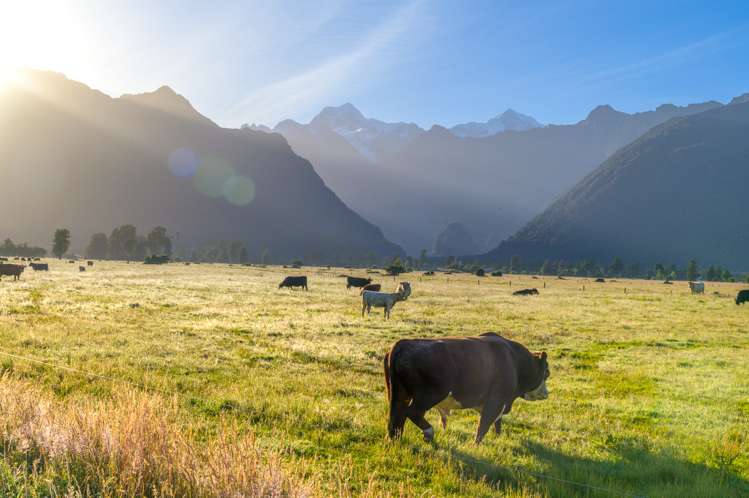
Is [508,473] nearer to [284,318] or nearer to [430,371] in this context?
[430,371]

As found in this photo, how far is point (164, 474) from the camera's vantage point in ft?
16.7

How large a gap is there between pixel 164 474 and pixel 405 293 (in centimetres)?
2869

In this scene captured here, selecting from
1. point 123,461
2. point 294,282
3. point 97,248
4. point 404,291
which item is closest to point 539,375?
point 123,461

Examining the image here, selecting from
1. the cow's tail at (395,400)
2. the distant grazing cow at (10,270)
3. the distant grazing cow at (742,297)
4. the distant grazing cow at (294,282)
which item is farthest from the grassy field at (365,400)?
the distant grazing cow at (294,282)

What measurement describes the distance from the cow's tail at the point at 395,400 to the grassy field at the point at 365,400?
0.26 meters

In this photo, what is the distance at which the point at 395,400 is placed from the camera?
8.51m

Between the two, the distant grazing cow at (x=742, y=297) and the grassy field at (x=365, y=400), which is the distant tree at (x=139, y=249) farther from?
the distant grazing cow at (x=742, y=297)

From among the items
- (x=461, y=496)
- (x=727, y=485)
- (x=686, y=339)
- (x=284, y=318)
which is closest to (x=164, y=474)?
(x=461, y=496)

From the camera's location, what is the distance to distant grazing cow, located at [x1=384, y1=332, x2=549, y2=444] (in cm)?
827

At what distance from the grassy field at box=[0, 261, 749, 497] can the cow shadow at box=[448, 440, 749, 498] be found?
3 centimetres

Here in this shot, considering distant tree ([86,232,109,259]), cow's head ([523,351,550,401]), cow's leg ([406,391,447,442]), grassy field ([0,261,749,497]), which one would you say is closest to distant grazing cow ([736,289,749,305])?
grassy field ([0,261,749,497])

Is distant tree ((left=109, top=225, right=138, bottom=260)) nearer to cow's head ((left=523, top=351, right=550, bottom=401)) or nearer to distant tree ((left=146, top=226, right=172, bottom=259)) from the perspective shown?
distant tree ((left=146, top=226, right=172, bottom=259))

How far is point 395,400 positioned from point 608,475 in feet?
12.3

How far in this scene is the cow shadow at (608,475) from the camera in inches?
279
